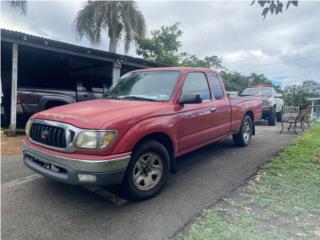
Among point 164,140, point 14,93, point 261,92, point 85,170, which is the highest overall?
point 261,92

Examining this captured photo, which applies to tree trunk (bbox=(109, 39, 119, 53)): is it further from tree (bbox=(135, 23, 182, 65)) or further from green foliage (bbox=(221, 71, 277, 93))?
green foliage (bbox=(221, 71, 277, 93))

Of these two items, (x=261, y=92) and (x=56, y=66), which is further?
(x=56, y=66)

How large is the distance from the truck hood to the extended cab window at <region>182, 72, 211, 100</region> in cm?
70

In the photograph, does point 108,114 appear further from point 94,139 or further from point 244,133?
point 244,133

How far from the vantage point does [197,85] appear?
15.6 feet

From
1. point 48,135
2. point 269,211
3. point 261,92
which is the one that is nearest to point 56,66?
point 261,92

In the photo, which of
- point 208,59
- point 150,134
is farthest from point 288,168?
point 208,59

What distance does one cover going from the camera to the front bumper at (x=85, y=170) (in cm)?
290

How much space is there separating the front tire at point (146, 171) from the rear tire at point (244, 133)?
339 centimetres

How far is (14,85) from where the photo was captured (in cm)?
782

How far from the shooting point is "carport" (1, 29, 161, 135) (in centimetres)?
838

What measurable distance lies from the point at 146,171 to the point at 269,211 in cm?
162

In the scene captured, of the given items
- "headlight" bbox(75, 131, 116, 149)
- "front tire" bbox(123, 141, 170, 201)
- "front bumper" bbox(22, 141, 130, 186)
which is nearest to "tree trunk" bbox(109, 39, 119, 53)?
"front tire" bbox(123, 141, 170, 201)

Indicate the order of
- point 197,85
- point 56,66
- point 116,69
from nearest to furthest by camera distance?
point 197,85, point 116,69, point 56,66
